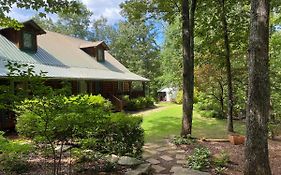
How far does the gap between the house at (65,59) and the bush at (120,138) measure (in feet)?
22.0

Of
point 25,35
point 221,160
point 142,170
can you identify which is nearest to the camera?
point 142,170

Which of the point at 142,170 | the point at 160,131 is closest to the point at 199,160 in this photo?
the point at 142,170

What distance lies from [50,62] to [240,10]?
424 inches

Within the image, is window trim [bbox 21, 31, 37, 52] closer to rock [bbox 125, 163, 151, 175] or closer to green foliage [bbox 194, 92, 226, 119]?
green foliage [bbox 194, 92, 226, 119]

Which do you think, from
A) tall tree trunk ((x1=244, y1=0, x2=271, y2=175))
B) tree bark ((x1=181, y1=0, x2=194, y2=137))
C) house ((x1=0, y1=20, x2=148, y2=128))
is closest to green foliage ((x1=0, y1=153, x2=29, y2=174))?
tall tree trunk ((x1=244, y1=0, x2=271, y2=175))

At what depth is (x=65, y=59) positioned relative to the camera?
67.8 ft

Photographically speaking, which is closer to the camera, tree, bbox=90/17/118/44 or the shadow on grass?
the shadow on grass

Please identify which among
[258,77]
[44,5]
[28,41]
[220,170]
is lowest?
[220,170]

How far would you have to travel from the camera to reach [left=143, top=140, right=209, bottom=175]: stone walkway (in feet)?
23.6

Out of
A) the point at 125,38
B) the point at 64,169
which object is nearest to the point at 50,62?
the point at 64,169

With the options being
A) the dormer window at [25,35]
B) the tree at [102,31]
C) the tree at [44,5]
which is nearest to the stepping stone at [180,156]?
the tree at [44,5]

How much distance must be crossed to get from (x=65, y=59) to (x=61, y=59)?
1.75 feet

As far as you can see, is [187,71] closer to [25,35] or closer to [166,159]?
[166,159]

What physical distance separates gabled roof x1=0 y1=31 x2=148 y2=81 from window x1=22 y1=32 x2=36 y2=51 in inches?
18.1
